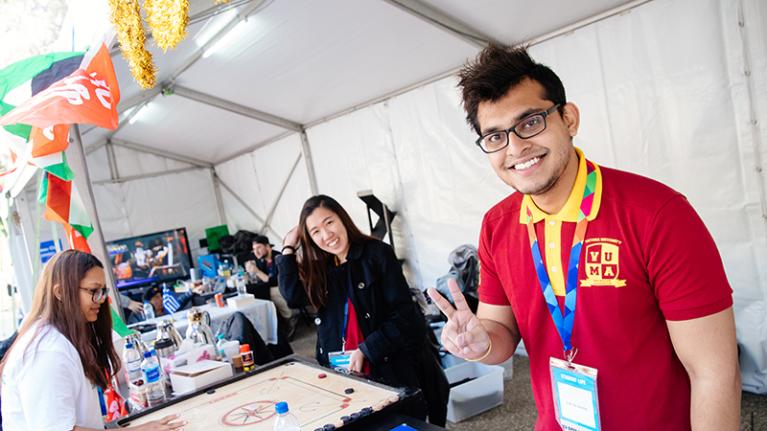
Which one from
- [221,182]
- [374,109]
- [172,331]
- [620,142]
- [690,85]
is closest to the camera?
[172,331]

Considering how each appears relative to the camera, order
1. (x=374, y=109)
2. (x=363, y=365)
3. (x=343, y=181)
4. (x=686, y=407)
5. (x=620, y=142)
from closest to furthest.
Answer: (x=686, y=407)
(x=363, y=365)
(x=620, y=142)
(x=374, y=109)
(x=343, y=181)

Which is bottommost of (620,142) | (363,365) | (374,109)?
(363,365)

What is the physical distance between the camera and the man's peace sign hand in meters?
1.33

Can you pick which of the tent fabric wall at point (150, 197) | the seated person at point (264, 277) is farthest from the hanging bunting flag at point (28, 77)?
the tent fabric wall at point (150, 197)

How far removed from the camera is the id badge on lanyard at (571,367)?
1173mm

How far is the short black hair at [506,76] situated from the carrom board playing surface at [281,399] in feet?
3.01

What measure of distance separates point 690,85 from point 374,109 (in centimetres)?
344

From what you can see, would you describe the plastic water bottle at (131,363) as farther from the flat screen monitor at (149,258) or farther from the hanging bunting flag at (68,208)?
the flat screen monitor at (149,258)

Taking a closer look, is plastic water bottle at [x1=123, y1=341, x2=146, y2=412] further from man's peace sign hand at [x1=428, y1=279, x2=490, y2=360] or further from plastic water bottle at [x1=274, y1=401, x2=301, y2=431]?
man's peace sign hand at [x1=428, y1=279, x2=490, y2=360]

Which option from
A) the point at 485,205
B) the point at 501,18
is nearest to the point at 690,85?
the point at 501,18

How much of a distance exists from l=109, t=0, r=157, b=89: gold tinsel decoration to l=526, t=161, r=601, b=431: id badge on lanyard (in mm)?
1870

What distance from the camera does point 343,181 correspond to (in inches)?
271

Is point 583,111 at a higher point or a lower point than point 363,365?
higher

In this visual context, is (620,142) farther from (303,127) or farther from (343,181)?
(303,127)
